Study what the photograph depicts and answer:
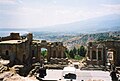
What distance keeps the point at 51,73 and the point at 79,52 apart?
30648 millimetres

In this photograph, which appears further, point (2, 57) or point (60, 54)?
point (60, 54)

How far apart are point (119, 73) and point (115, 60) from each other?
792 cm

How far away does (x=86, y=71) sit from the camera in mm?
45062

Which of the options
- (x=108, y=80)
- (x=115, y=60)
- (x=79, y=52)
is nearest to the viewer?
(x=108, y=80)

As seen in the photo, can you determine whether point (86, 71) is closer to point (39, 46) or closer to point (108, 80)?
point (108, 80)

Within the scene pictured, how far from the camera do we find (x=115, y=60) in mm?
50594

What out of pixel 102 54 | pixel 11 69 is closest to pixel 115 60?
pixel 102 54

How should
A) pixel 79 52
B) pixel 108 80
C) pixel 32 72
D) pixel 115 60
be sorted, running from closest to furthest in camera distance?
pixel 108 80 → pixel 32 72 → pixel 115 60 → pixel 79 52

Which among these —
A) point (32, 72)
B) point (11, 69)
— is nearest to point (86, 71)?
point (32, 72)

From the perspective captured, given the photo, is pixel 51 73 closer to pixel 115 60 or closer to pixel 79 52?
pixel 115 60

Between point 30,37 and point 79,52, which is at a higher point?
point 30,37

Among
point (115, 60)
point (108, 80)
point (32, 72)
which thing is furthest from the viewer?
point (115, 60)

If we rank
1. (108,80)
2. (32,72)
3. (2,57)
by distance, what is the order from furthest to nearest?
(2,57), (32,72), (108,80)

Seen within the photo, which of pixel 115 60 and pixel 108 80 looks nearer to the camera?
pixel 108 80
